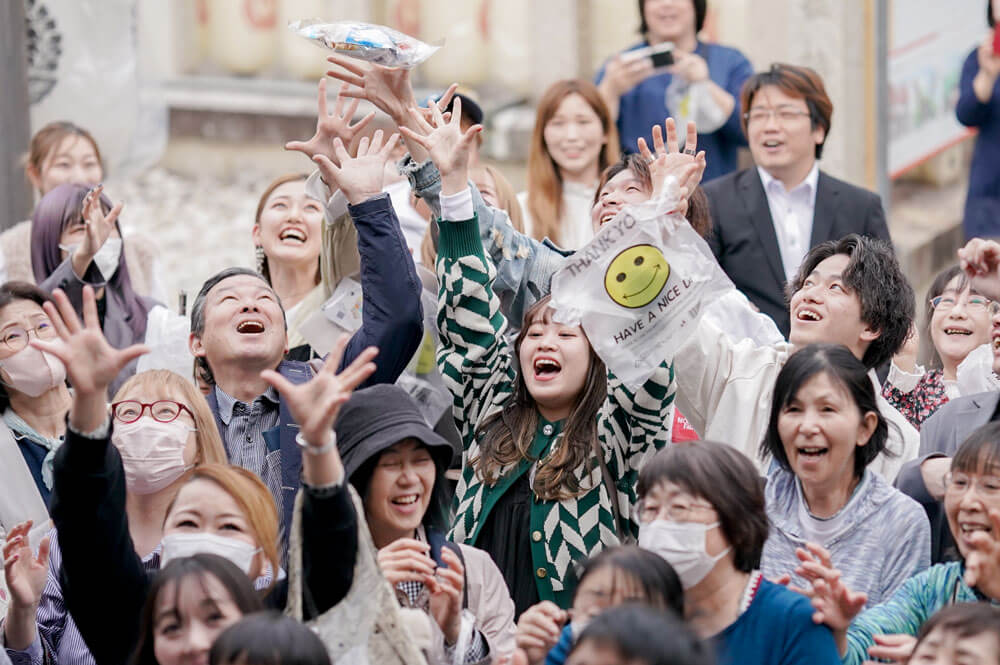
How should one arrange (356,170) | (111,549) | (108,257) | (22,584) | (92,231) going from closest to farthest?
(111,549) → (22,584) → (356,170) → (92,231) → (108,257)

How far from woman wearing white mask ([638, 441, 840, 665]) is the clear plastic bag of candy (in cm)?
169

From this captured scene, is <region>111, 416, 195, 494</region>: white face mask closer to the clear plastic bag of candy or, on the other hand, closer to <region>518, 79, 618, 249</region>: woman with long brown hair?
the clear plastic bag of candy

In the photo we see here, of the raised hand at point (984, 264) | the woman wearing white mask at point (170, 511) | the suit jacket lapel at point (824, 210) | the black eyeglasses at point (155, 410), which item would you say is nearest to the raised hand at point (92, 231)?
the black eyeglasses at point (155, 410)

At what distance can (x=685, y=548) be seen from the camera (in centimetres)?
385

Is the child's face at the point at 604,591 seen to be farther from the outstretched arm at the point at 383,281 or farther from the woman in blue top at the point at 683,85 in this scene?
the woman in blue top at the point at 683,85

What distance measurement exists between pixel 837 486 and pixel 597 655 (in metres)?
1.31

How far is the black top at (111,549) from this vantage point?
3850mm

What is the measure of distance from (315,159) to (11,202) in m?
3.49

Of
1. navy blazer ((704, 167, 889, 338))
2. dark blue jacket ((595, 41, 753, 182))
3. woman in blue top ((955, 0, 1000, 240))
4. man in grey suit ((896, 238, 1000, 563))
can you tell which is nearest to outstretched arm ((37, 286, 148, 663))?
man in grey suit ((896, 238, 1000, 563))

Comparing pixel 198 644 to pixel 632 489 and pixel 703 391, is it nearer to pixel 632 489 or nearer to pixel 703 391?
pixel 632 489

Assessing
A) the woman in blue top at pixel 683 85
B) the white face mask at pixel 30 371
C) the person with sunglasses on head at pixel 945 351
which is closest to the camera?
the white face mask at pixel 30 371

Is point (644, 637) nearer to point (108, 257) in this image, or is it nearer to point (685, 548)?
point (685, 548)

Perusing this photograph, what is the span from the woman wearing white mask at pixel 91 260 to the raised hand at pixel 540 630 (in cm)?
261

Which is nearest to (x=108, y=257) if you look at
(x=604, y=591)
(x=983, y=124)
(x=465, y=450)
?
(x=465, y=450)
